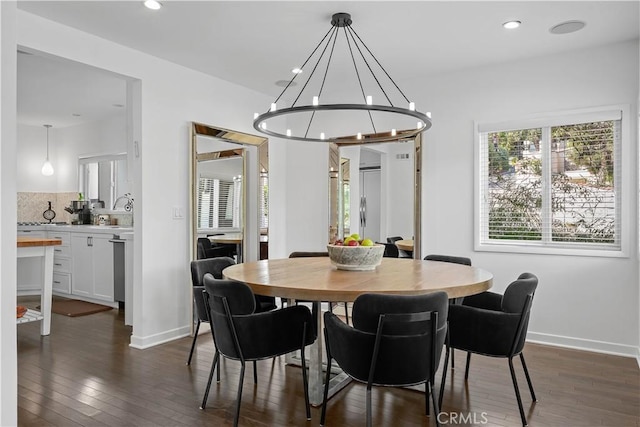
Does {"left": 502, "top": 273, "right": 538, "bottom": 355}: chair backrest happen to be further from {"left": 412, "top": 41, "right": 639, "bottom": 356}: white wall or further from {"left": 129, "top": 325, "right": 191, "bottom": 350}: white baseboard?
{"left": 129, "top": 325, "right": 191, "bottom": 350}: white baseboard

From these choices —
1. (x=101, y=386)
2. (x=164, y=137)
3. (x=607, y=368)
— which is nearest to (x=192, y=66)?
(x=164, y=137)

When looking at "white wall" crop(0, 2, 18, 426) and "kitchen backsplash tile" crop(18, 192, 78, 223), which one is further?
"kitchen backsplash tile" crop(18, 192, 78, 223)

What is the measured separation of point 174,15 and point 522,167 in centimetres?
317

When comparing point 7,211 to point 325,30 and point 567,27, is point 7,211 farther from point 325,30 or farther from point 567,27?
point 567,27

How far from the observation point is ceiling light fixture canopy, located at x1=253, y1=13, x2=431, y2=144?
3682 mm

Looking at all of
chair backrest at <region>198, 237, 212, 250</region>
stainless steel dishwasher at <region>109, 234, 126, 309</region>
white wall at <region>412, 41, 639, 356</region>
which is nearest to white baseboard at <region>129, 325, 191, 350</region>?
chair backrest at <region>198, 237, 212, 250</region>

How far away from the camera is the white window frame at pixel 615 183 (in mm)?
3539

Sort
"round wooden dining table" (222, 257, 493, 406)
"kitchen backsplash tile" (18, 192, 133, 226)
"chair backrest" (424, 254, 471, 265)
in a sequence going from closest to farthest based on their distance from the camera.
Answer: "round wooden dining table" (222, 257, 493, 406)
"chair backrest" (424, 254, 471, 265)
"kitchen backsplash tile" (18, 192, 133, 226)

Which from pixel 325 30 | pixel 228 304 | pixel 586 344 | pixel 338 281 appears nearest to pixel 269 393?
pixel 228 304

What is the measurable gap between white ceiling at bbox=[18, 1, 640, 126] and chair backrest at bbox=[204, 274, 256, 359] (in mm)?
1856

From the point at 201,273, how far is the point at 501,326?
81.1 inches

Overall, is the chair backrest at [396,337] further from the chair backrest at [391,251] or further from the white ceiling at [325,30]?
the chair backrest at [391,251]

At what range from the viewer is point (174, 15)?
10.1ft

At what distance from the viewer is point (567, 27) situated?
3242mm
